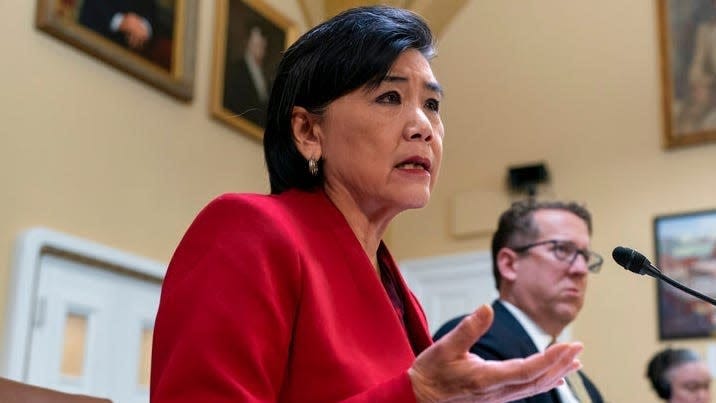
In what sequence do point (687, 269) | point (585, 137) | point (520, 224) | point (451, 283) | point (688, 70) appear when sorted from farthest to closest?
point (451, 283)
point (585, 137)
point (688, 70)
point (687, 269)
point (520, 224)

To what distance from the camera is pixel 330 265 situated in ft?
5.36

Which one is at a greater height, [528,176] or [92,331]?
[528,176]

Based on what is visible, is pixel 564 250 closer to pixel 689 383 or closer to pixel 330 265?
pixel 689 383

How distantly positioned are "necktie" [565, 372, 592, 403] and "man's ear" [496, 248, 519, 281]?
0.43m

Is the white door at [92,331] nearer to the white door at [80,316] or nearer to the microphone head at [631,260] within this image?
the white door at [80,316]

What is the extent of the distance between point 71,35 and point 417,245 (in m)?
3.34

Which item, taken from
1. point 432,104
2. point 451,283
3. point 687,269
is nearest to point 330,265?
point 432,104

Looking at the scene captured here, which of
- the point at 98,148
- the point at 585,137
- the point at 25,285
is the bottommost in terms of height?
the point at 25,285

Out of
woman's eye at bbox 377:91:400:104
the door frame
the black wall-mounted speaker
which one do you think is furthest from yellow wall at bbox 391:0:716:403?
woman's eye at bbox 377:91:400:104

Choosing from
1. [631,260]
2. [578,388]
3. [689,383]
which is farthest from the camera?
[689,383]

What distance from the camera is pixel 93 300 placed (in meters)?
5.36

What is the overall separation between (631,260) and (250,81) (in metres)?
4.83

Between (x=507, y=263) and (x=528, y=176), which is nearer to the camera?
(x=507, y=263)

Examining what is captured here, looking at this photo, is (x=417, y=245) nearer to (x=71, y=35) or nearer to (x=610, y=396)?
(x=610, y=396)
